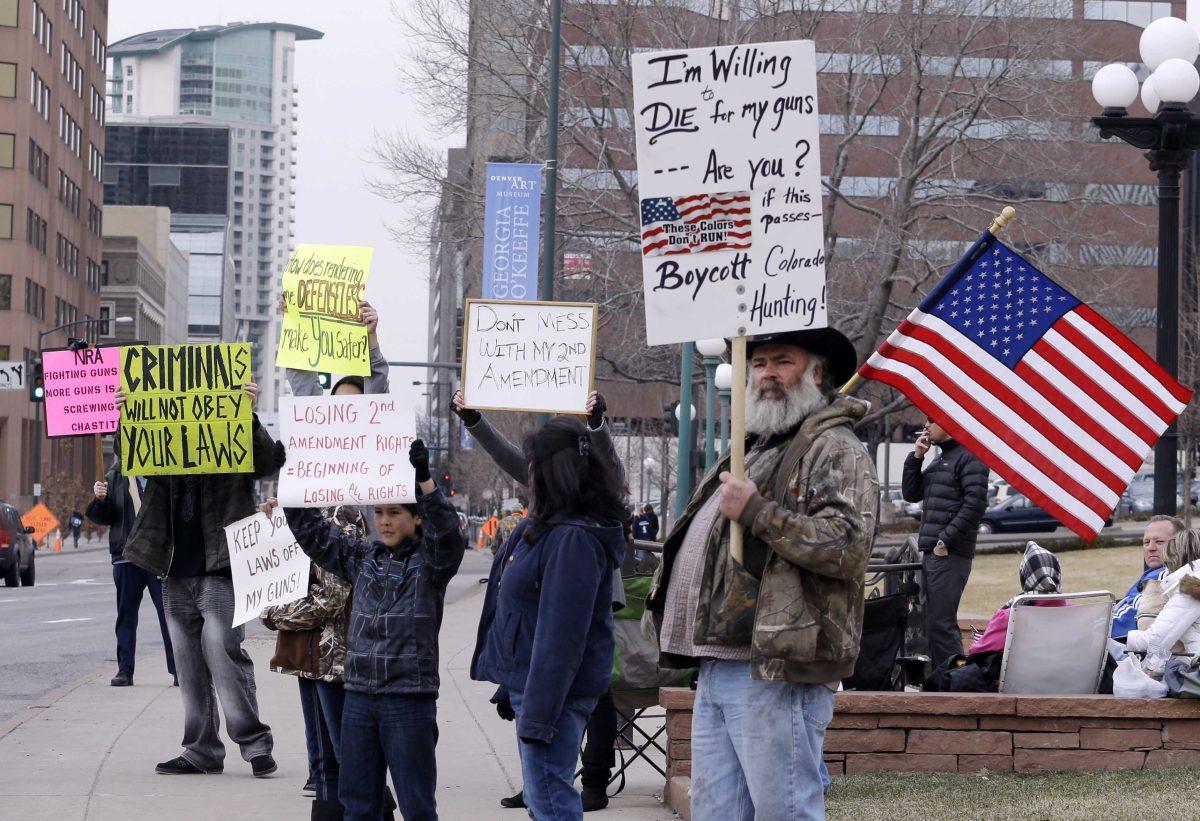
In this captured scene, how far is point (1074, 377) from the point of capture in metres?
7.27

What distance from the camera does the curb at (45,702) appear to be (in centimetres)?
1097

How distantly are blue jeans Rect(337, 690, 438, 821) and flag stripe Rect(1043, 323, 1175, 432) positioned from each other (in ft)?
10.4

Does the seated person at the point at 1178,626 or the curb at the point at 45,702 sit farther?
the curb at the point at 45,702

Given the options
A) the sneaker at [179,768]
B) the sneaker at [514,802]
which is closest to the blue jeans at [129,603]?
the sneaker at [179,768]

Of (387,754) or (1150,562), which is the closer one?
(387,754)

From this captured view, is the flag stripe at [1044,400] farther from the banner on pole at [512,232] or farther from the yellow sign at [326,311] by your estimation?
the banner on pole at [512,232]

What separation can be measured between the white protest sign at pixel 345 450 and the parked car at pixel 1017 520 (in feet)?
138

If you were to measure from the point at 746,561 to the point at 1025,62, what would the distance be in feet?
87.3

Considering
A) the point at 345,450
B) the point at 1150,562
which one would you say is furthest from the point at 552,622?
the point at 1150,562

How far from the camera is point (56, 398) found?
10977 mm

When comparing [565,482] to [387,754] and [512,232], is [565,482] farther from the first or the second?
[512,232]

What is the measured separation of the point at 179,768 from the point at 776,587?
5478mm

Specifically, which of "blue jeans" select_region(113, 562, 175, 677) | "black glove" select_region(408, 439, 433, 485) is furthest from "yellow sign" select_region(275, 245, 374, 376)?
"blue jeans" select_region(113, 562, 175, 677)

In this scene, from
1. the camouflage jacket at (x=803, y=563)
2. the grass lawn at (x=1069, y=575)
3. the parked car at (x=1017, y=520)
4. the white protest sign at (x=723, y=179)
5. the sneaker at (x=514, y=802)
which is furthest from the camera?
the parked car at (x=1017, y=520)
